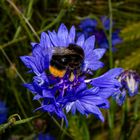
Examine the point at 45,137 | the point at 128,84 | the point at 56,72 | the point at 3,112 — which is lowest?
the point at 45,137

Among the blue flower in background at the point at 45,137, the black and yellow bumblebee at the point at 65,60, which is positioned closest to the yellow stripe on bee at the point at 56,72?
the black and yellow bumblebee at the point at 65,60

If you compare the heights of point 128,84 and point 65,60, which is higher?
point 65,60

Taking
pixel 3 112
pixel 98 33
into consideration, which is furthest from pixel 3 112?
A: pixel 98 33

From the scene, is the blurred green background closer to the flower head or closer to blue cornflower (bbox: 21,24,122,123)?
the flower head

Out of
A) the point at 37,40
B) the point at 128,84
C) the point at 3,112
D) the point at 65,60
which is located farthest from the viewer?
the point at 37,40

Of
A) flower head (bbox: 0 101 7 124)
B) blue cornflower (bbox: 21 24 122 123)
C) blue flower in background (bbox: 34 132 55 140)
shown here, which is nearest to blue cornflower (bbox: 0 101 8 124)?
flower head (bbox: 0 101 7 124)

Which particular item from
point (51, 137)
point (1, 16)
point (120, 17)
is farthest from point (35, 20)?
point (51, 137)

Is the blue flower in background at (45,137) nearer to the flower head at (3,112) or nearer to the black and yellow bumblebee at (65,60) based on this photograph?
the flower head at (3,112)

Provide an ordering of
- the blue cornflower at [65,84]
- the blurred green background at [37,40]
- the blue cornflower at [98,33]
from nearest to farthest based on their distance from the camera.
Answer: the blue cornflower at [65,84] < the blurred green background at [37,40] < the blue cornflower at [98,33]

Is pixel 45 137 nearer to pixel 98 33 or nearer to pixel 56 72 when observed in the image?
pixel 98 33
